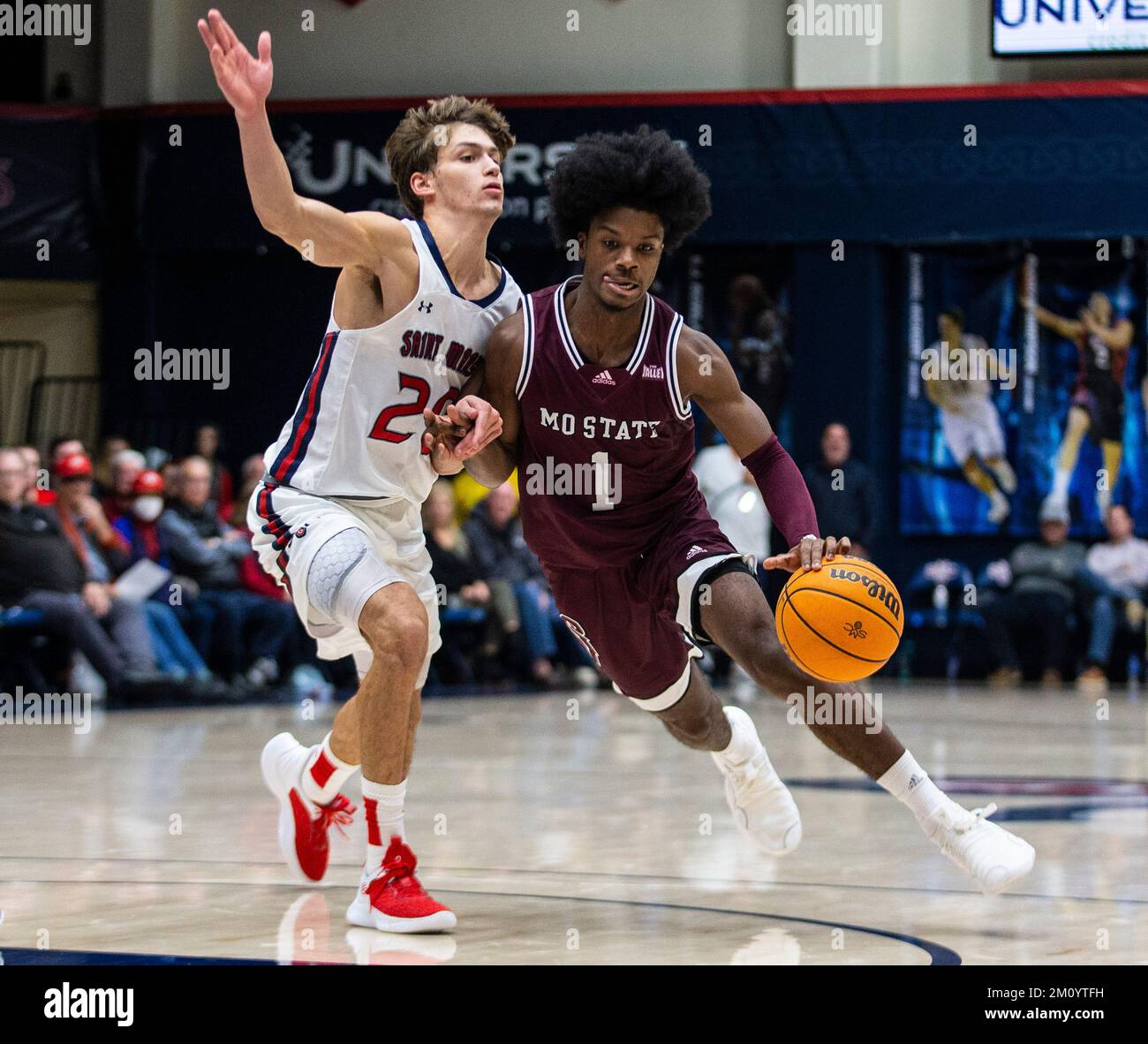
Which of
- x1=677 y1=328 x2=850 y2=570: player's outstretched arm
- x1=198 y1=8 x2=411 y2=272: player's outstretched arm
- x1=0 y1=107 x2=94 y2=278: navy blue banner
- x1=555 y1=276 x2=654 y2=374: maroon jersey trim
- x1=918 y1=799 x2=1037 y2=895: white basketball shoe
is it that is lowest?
x1=918 y1=799 x2=1037 y2=895: white basketball shoe

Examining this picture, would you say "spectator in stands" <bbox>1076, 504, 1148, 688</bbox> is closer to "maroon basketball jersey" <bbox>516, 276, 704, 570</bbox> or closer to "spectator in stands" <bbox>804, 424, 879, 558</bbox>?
"spectator in stands" <bbox>804, 424, 879, 558</bbox>

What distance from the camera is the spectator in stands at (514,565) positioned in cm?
1263

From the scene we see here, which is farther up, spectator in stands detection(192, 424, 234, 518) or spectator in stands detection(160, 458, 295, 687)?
spectator in stands detection(192, 424, 234, 518)

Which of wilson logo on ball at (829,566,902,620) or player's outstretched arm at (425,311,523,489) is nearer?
wilson logo on ball at (829,566,902,620)

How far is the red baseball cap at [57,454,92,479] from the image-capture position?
419 inches

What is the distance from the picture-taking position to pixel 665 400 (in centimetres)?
496

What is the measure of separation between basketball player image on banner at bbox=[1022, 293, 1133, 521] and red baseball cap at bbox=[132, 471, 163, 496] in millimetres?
7115

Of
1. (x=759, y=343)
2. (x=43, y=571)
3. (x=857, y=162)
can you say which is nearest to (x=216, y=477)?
(x=43, y=571)

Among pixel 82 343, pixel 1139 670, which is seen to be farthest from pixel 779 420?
pixel 82 343

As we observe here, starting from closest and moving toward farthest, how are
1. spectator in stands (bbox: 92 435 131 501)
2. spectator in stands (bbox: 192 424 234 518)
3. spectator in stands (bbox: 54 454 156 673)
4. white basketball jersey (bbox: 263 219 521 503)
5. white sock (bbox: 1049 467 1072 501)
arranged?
white basketball jersey (bbox: 263 219 521 503), spectator in stands (bbox: 54 454 156 673), spectator in stands (bbox: 92 435 131 501), spectator in stands (bbox: 192 424 234 518), white sock (bbox: 1049 467 1072 501)

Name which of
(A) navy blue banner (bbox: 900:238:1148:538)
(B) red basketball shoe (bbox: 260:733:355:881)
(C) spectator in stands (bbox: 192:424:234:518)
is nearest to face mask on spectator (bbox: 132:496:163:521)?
(C) spectator in stands (bbox: 192:424:234:518)

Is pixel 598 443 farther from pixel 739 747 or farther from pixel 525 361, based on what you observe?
pixel 739 747

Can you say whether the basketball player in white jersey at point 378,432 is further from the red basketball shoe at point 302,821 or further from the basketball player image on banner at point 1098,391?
the basketball player image on banner at point 1098,391

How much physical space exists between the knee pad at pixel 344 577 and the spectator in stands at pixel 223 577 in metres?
6.52
